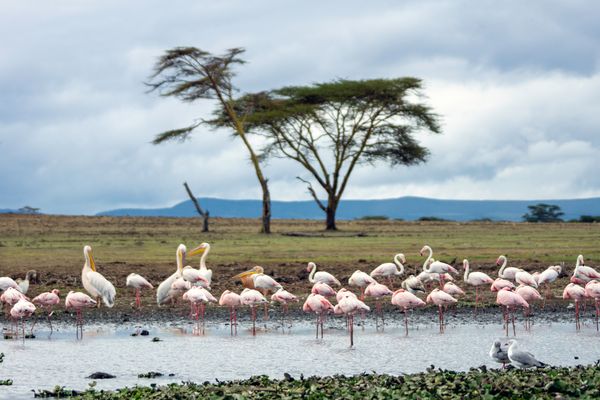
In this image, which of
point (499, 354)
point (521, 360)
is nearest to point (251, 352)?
point (499, 354)

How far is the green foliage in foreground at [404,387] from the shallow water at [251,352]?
1247 millimetres

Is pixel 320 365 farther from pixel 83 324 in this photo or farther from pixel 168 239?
pixel 168 239

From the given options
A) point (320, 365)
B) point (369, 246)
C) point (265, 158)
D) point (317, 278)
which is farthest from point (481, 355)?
point (265, 158)

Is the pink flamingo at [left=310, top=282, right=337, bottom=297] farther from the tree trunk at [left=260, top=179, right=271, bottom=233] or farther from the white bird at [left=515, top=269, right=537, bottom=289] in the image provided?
the tree trunk at [left=260, top=179, right=271, bottom=233]

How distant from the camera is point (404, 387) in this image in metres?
10.4

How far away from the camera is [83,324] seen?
17.8m

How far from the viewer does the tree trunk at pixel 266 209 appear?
48344mm

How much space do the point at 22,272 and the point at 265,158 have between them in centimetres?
3127

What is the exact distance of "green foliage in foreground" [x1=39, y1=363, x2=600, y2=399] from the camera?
10016 millimetres

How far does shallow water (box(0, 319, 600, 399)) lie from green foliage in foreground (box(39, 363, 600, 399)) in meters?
1.25

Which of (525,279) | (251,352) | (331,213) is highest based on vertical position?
(331,213)

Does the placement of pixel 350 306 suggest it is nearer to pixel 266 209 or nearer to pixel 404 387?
pixel 404 387

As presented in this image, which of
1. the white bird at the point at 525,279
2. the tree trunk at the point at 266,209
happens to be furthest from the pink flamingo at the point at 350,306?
the tree trunk at the point at 266,209

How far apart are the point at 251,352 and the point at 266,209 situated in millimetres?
35052
